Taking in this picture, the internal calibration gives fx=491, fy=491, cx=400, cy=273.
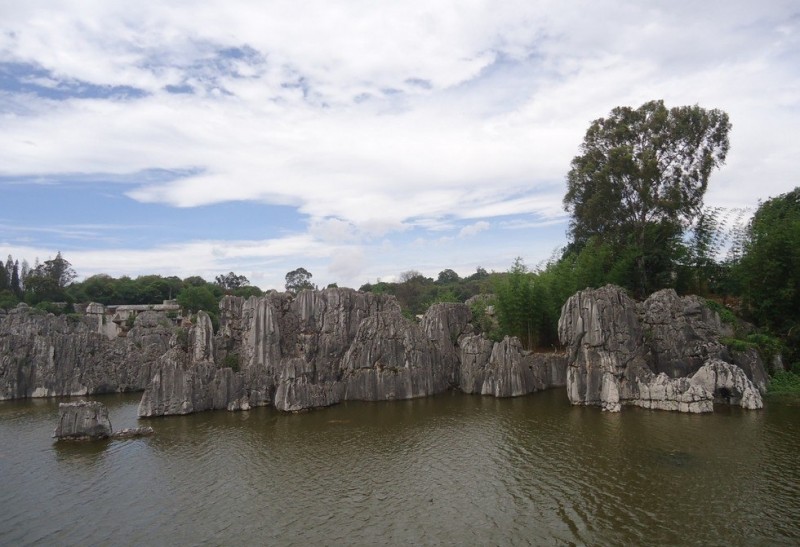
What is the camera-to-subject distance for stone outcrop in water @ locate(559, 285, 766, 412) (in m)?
29.6

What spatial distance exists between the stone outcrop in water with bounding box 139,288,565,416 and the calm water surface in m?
4.62

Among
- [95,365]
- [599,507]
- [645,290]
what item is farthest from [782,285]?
[95,365]

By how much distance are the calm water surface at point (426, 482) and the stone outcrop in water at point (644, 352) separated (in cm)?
165

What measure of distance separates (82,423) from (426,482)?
850 inches

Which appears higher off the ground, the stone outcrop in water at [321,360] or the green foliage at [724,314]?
the green foliage at [724,314]

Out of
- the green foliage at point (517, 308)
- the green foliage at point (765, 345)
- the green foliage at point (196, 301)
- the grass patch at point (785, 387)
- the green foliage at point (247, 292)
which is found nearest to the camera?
the grass patch at point (785, 387)

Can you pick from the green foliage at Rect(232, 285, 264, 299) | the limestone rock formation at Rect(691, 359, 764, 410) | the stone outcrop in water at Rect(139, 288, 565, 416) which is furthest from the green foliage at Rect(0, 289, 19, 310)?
the limestone rock formation at Rect(691, 359, 764, 410)

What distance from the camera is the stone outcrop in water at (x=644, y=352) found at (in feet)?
97.0

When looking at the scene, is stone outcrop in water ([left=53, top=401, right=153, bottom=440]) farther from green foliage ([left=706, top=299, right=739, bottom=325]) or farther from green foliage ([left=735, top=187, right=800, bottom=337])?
green foliage ([left=735, top=187, right=800, bottom=337])

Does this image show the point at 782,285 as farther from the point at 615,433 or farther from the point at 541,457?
the point at 541,457

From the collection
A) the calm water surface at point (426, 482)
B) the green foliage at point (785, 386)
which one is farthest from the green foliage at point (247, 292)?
the green foliage at point (785, 386)

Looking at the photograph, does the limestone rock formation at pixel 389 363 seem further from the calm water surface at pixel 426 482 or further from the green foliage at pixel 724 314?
the green foliage at pixel 724 314

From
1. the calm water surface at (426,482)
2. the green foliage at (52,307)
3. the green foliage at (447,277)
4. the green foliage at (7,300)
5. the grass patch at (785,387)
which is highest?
the green foliage at (447,277)

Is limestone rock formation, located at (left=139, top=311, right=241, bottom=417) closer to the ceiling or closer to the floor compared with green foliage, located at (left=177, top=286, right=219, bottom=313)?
closer to the floor
